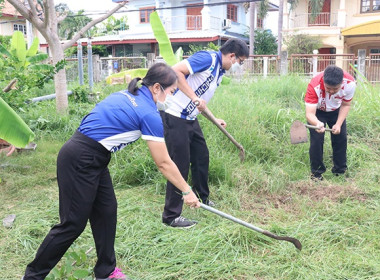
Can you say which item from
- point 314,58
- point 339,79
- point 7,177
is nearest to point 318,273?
point 339,79

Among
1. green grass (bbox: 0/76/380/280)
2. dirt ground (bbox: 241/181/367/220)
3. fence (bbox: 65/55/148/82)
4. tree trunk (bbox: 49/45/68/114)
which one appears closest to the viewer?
green grass (bbox: 0/76/380/280)

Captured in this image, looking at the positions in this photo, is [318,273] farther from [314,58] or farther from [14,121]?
[314,58]

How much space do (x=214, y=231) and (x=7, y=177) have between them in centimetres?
302

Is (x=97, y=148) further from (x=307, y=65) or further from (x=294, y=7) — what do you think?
(x=294, y=7)

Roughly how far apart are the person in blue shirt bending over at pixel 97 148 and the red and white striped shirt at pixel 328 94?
8.36 feet

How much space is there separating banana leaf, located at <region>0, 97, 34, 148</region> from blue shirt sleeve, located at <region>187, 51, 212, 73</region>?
1463 mm

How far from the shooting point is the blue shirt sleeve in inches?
144

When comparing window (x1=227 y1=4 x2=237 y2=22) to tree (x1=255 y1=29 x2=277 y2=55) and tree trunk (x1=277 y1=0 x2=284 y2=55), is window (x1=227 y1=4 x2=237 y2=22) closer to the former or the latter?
tree (x1=255 y1=29 x2=277 y2=55)

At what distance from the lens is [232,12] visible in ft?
86.1

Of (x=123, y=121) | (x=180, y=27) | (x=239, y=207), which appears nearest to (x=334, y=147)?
(x=239, y=207)

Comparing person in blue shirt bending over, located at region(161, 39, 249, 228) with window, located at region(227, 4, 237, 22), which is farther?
window, located at region(227, 4, 237, 22)

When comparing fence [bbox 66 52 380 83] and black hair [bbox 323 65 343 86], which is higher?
fence [bbox 66 52 380 83]

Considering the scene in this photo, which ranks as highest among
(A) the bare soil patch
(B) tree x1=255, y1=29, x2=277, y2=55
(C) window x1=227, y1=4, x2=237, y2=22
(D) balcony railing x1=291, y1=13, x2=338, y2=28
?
(C) window x1=227, y1=4, x2=237, y2=22

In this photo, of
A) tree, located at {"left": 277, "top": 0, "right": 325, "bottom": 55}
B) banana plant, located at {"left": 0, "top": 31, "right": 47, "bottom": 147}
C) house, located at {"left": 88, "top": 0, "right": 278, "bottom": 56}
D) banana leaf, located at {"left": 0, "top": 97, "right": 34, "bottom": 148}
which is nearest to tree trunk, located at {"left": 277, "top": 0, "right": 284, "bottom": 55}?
tree, located at {"left": 277, "top": 0, "right": 325, "bottom": 55}
